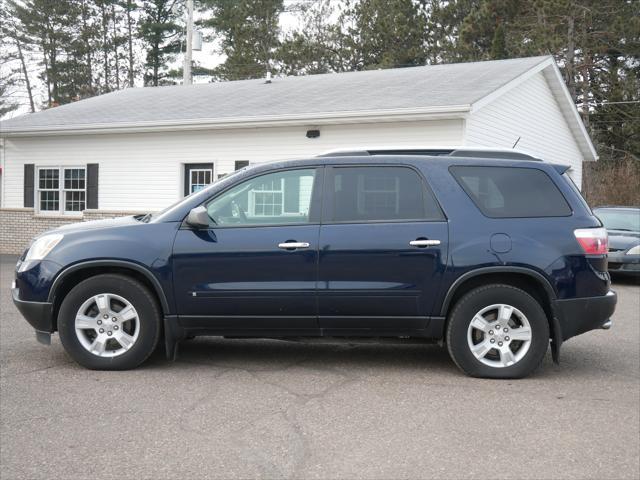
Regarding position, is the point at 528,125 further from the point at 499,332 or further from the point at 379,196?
the point at 499,332

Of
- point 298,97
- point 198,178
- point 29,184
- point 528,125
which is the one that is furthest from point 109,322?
point 29,184

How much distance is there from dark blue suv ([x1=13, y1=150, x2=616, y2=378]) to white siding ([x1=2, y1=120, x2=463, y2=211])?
8806mm

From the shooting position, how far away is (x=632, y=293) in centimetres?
1207

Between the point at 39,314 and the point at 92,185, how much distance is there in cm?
1334

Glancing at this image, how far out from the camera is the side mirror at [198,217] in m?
5.60

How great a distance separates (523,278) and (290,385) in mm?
2127

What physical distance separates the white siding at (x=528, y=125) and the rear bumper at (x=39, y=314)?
10.3 m

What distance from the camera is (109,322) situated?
227 inches

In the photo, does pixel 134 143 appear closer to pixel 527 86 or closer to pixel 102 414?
pixel 527 86

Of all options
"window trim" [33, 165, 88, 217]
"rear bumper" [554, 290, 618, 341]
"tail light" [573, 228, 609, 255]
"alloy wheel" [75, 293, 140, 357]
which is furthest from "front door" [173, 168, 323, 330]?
"window trim" [33, 165, 88, 217]

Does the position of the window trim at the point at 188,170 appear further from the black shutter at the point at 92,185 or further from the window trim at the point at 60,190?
the window trim at the point at 60,190

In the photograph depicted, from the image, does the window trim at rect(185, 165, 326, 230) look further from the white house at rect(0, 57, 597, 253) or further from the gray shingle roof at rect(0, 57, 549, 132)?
the gray shingle roof at rect(0, 57, 549, 132)

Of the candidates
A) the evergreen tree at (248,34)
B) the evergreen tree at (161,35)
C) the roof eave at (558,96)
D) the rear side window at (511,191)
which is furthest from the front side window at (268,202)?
the evergreen tree at (161,35)

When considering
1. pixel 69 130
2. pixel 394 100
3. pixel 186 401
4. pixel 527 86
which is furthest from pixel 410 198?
pixel 69 130
